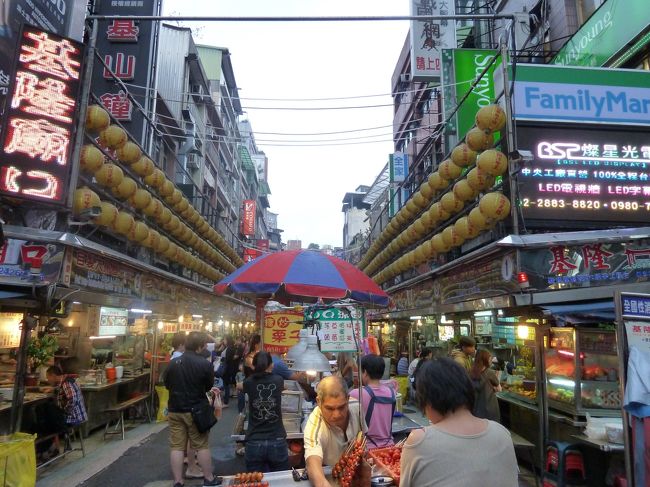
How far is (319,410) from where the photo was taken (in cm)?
367

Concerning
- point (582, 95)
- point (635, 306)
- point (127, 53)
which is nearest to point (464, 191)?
point (582, 95)

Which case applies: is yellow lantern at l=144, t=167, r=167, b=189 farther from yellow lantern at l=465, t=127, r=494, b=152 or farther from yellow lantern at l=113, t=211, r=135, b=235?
yellow lantern at l=465, t=127, r=494, b=152

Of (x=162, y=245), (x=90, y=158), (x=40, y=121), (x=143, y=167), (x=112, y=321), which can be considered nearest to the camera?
(x=40, y=121)

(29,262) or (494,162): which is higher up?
(494,162)

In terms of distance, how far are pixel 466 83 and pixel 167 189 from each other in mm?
8857

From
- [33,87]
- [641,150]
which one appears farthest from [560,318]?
[33,87]

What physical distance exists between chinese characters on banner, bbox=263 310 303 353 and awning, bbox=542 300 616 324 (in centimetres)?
677

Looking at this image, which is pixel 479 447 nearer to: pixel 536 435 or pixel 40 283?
pixel 536 435

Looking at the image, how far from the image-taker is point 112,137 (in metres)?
9.34

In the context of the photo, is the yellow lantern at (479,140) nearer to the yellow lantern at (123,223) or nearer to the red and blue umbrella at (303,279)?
the red and blue umbrella at (303,279)

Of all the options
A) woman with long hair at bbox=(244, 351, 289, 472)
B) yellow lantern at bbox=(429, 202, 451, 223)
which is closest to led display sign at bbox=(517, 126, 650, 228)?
yellow lantern at bbox=(429, 202, 451, 223)

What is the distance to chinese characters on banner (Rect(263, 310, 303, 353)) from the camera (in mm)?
12156

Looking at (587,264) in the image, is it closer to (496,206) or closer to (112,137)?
(496,206)

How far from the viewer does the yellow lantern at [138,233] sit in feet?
33.8
